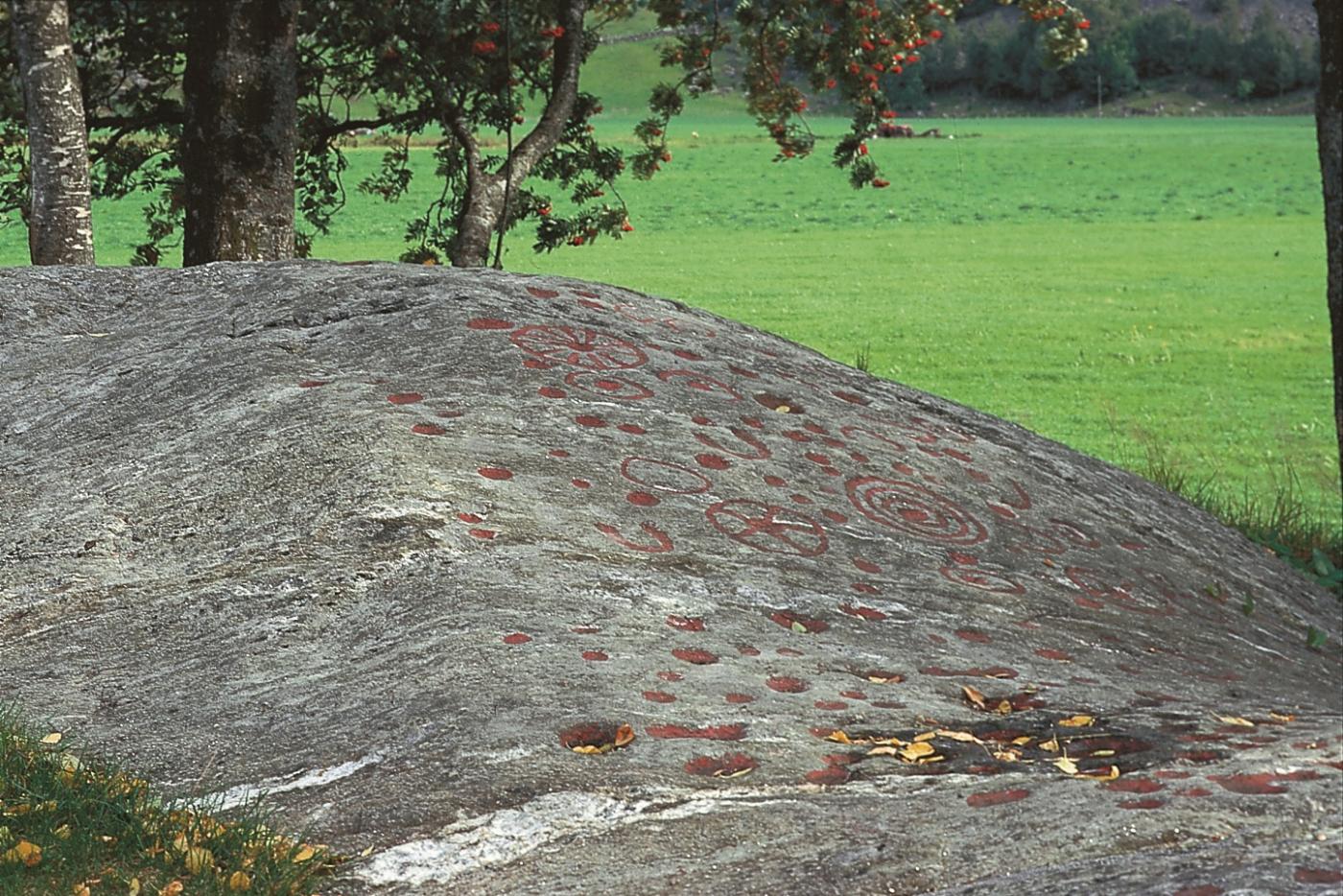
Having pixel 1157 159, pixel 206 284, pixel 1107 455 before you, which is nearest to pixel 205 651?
pixel 206 284

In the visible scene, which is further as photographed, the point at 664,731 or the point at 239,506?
the point at 239,506

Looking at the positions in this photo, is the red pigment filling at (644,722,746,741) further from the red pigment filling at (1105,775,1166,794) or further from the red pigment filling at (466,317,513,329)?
the red pigment filling at (466,317,513,329)

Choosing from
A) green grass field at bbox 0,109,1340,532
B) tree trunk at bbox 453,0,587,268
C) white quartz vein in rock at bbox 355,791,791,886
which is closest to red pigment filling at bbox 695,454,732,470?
white quartz vein in rock at bbox 355,791,791,886

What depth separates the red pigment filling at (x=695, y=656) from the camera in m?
5.32

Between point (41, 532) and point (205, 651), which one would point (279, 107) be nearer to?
point (41, 532)

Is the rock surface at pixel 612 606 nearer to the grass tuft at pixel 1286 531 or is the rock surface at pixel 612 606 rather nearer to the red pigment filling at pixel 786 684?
the red pigment filling at pixel 786 684

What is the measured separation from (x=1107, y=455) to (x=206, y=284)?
440 inches

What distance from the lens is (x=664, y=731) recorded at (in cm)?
469

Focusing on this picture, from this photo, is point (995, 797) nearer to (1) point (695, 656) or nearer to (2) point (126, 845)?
(1) point (695, 656)

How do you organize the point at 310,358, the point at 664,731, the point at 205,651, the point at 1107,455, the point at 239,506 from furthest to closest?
the point at 1107,455 < the point at 310,358 < the point at 239,506 < the point at 205,651 < the point at 664,731

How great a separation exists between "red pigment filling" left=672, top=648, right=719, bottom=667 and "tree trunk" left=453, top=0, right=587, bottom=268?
7.78m

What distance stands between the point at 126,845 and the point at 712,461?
3442 mm

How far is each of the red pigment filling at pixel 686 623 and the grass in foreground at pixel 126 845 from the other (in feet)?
5.70

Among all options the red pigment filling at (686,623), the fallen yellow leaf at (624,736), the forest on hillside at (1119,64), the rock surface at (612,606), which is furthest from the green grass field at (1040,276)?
the forest on hillside at (1119,64)
